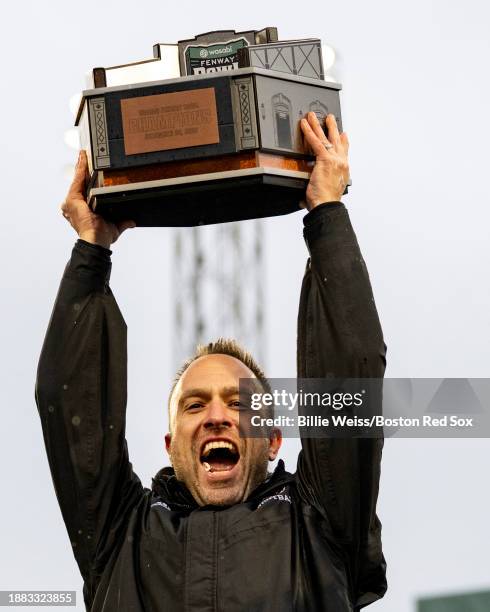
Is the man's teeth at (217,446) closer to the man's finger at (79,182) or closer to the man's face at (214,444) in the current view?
the man's face at (214,444)

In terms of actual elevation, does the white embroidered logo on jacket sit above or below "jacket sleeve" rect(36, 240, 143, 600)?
below

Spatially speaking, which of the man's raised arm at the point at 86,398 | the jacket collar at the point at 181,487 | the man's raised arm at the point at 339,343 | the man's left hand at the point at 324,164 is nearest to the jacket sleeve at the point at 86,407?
the man's raised arm at the point at 86,398

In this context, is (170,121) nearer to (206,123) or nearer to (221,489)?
(206,123)

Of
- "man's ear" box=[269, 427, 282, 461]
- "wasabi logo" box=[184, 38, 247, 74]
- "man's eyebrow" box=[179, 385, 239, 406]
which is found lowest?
"man's ear" box=[269, 427, 282, 461]

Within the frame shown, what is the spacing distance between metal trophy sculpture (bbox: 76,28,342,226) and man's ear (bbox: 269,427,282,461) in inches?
40.8

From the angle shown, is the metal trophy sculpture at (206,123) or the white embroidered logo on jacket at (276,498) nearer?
the metal trophy sculpture at (206,123)

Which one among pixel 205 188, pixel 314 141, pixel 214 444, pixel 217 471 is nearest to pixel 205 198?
pixel 205 188

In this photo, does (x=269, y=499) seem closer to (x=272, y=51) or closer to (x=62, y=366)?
(x=62, y=366)

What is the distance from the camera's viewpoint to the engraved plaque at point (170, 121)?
26.0 ft

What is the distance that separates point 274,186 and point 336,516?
54.5 inches

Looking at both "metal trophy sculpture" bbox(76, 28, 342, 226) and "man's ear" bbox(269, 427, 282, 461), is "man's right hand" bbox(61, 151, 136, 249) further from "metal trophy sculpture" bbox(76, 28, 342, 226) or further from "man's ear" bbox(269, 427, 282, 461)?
"man's ear" bbox(269, 427, 282, 461)

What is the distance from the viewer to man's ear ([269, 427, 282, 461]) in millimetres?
8562

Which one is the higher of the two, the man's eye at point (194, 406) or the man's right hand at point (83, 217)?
the man's right hand at point (83, 217)

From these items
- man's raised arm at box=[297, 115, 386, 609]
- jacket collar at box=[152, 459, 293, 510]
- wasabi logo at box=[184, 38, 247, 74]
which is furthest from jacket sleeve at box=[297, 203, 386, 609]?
wasabi logo at box=[184, 38, 247, 74]
